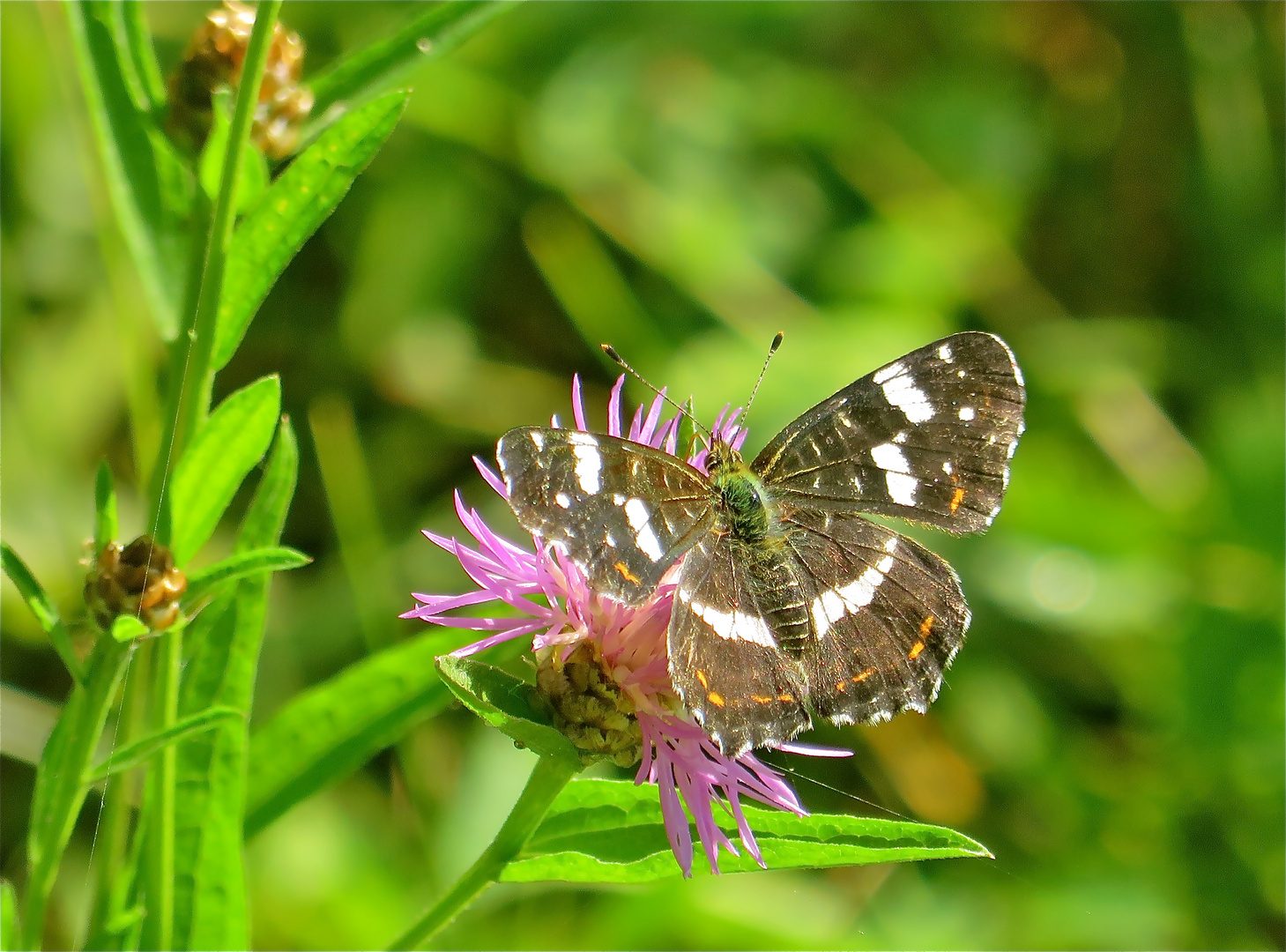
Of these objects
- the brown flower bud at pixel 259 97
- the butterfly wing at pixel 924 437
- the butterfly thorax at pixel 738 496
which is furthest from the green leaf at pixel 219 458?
the butterfly wing at pixel 924 437

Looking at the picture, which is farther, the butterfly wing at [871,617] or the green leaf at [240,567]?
the butterfly wing at [871,617]

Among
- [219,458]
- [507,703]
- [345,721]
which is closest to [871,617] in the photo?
[507,703]

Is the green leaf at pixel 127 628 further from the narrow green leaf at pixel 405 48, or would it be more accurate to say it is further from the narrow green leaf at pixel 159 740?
the narrow green leaf at pixel 405 48

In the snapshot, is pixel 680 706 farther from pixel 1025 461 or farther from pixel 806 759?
pixel 1025 461

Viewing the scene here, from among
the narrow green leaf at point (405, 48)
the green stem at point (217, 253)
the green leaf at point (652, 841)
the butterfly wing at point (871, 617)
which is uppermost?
the narrow green leaf at point (405, 48)

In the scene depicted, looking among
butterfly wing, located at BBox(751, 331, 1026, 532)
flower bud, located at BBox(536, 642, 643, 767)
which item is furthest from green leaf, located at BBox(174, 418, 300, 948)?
butterfly wing, located at BBox(751, 331, 1026, 532)

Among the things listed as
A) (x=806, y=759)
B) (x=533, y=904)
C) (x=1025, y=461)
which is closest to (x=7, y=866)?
(x=533, y=904)
